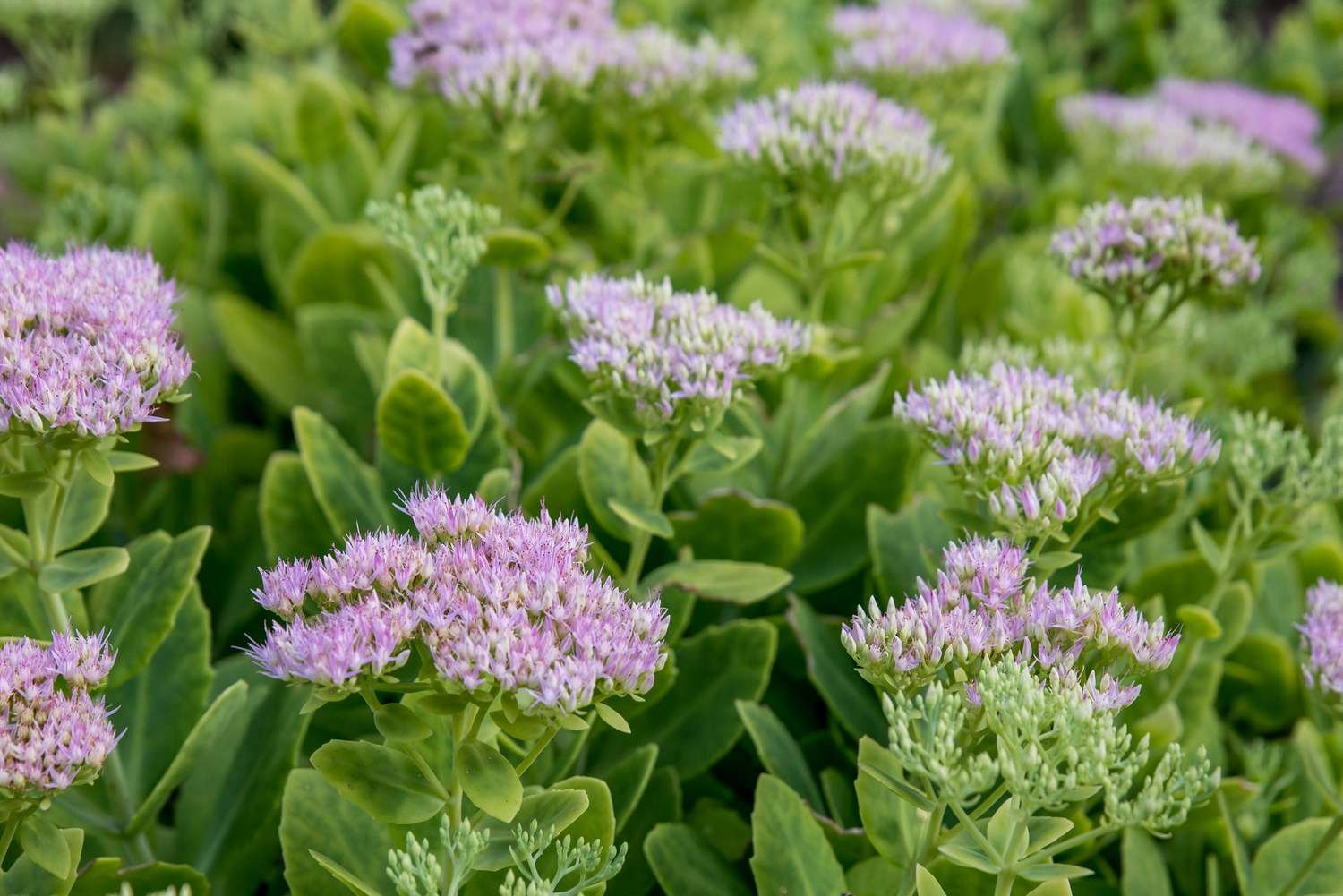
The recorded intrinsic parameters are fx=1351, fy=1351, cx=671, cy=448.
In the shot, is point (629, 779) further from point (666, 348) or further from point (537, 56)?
point (537, 56)

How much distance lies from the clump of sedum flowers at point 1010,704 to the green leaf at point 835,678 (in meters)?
0.34

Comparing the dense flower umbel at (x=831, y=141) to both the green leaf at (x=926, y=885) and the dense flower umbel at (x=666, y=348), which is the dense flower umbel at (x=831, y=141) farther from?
the green leaf at (x=926, y=885)

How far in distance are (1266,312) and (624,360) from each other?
Result: 79.6 inches

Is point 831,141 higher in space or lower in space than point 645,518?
higher

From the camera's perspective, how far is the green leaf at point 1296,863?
166cm

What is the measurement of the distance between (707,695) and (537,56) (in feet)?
3.38

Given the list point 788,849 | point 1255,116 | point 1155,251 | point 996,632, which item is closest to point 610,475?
point 788,849

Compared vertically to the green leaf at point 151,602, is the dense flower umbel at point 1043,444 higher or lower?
higher

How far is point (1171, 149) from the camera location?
9.42 feet

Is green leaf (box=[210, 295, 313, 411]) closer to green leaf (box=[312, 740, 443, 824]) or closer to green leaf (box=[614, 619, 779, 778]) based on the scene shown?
green leaf (box=[614, 619, 779, 778])

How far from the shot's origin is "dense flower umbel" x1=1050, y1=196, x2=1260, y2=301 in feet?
6.01

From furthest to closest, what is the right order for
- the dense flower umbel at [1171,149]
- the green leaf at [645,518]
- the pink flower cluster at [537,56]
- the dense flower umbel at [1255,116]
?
1. the dense flower umbel at [1255,116]
2. the dense flower umbel at [1171,149]
3. the pink flower cluster at [537,56]
4. the green leaf at [645,518]

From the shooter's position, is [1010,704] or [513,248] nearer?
[1010,704]

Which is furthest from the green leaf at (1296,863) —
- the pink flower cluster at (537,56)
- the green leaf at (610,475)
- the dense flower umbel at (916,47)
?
the dense flower umbel at (916,47)
